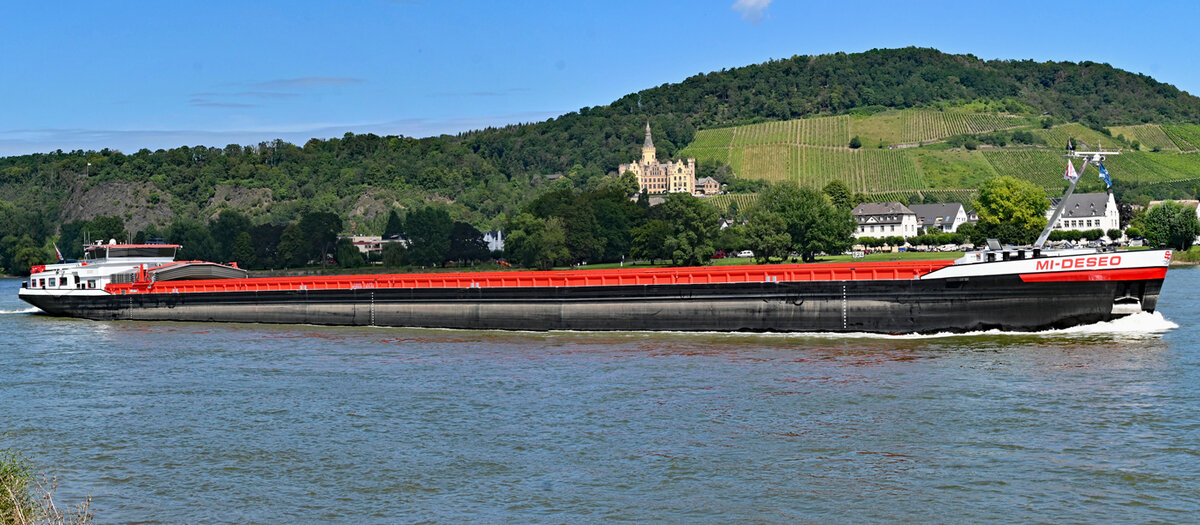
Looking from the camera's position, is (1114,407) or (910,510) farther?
(1114,407)

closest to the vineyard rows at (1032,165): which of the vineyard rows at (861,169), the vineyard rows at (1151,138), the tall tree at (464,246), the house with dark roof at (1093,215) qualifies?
the vineyard rows at (861,169)

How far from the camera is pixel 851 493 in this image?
46.1 ft

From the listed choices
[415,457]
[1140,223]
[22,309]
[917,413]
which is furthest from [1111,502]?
[1140,223]

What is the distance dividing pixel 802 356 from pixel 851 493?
473 inches

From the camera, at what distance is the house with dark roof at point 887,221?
119 meters

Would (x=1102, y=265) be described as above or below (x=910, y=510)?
above

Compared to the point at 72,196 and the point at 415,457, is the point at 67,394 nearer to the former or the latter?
the point at 415,457

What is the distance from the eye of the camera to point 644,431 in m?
18.1

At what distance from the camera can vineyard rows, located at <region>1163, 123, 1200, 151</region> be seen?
596 feet

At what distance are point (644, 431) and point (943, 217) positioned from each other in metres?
113

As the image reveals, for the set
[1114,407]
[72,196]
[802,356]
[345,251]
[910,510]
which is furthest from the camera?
[72,196]

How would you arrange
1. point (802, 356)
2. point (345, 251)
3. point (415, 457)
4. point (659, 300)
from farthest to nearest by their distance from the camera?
point (345, 251), point (659, 300), point (802, 356), point (415, 457)

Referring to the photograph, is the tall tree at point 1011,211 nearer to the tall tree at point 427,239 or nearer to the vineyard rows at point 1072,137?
the tall tree at point 427,239

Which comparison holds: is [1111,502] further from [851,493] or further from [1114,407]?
[1114,407]
